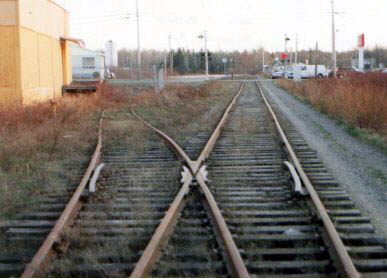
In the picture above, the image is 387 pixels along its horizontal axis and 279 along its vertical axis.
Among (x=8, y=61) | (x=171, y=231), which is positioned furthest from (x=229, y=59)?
(x=171, y=231)

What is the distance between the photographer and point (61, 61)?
27.4 meters

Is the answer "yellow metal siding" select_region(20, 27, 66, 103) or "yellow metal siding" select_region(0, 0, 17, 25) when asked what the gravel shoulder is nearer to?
"yellow metal siding" select_region(20, 27, 66, 103)

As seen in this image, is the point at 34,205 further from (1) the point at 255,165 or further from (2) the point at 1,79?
(2) the point at 1,79

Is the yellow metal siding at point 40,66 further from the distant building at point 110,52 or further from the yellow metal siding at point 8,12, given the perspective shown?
the distant building at point 110,52

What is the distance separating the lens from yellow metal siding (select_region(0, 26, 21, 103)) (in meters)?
18.7

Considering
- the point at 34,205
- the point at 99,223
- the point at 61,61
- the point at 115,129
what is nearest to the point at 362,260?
the point at 99,223

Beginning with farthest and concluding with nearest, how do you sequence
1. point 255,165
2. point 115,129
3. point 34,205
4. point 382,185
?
1. point 115,129
2. point 255,165
3. point 382,185
4. point 34,205

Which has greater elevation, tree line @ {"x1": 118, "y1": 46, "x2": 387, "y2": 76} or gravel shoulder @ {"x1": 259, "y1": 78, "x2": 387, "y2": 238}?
tree line @ {"x1": 118, "y1": 46, "x2": 387, "y2": 76}

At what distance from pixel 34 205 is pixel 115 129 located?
7762mm

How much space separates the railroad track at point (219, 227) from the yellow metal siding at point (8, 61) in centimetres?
1079

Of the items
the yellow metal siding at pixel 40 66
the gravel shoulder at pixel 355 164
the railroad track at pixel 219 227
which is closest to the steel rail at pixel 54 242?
the railroad track at pixel 219 227

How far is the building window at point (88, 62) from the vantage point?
224ft

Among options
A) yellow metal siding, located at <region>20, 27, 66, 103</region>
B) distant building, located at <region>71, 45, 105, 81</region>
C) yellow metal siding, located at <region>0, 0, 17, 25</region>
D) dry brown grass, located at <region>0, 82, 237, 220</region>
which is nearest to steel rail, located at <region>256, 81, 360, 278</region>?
dry brown grass, located at <region>0, 82, 237, 220</region>

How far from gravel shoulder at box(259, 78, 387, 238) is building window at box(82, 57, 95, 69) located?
5456 centimetres
